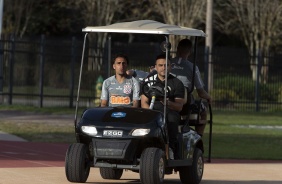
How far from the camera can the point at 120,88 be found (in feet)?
43.9

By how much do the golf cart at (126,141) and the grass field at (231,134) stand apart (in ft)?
20.7

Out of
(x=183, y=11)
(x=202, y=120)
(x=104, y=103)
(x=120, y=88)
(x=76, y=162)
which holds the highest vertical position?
(x=183, y=11)

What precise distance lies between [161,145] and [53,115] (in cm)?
1586

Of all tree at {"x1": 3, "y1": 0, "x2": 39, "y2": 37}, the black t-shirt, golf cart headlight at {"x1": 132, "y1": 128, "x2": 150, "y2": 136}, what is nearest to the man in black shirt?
the black t-shirt

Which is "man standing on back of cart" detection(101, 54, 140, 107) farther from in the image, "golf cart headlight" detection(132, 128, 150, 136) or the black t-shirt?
"golf cart headlight" detection(132, 128, 150, 136)

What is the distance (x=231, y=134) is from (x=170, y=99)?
11.0 meters

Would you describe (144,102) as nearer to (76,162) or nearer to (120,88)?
(120,88)

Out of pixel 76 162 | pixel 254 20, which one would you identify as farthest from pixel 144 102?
pixel 254 20

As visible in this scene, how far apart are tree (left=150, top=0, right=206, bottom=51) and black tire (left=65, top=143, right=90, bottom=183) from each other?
32081mm

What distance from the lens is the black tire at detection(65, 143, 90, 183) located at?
1248 centimetres

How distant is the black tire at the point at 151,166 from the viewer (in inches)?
480

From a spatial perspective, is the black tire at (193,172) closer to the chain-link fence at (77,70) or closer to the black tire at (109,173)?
the black tire at (109,173)

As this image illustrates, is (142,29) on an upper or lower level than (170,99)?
upper

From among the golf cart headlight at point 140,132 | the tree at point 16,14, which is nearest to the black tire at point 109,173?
the golf cart headlight at point 140,132
